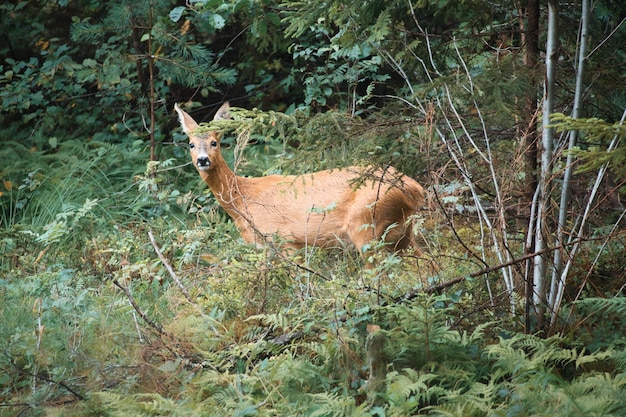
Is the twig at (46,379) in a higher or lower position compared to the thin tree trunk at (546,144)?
lower

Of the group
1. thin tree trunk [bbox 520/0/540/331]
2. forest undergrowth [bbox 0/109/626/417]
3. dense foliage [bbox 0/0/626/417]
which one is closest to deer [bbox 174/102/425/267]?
dense foliage [bbox 0/0/626/417]

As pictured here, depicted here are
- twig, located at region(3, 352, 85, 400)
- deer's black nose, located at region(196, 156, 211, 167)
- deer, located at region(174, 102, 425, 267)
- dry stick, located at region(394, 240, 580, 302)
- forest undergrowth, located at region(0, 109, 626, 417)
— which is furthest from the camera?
deer's black nose, located at region(196, 156, 211, 167)

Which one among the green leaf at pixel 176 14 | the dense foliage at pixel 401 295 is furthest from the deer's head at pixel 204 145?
the dense foliage at pixel 401 295

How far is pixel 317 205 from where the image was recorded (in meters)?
8.38

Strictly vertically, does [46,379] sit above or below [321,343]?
below

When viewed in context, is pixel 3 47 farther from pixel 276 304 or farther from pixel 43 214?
pixel 276 304

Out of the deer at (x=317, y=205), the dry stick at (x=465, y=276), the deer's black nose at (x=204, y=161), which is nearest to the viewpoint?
the dry stick at (x=465, y=276)

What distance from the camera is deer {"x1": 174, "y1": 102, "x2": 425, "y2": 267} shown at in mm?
7828

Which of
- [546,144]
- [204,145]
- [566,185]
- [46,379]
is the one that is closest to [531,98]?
[546,144]

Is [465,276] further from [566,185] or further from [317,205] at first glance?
[317,205]

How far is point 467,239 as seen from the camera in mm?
7789

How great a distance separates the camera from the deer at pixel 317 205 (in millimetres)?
7828

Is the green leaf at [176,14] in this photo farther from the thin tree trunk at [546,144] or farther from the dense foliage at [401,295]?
the thin tree trunk at [546,144]

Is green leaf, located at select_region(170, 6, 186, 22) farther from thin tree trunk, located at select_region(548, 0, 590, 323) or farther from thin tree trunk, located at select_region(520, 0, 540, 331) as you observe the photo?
thin tree trunk, located at select_region(548, 0, 590, 323)
